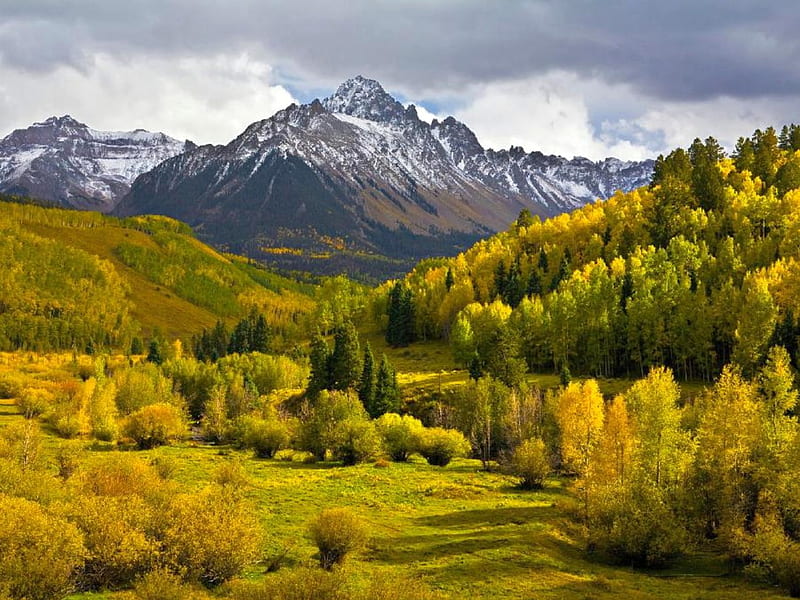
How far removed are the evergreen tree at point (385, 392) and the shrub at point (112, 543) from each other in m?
73.5

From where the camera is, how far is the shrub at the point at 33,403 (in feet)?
444

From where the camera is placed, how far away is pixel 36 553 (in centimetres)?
3531

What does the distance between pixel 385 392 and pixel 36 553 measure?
81585 mm

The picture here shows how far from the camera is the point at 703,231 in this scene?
14312cm

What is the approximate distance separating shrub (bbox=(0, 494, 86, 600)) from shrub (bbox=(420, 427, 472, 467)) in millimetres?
60521

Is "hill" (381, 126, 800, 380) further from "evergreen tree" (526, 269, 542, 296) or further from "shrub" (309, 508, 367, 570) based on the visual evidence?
"shrub" (309, 508, 367, 570)

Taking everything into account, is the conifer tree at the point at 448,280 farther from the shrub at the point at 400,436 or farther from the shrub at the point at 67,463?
the shrub at the point at 67,463

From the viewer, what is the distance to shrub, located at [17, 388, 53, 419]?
13525cm

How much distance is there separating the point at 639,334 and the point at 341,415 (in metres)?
54.5

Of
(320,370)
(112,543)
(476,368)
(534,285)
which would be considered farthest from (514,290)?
(112,543)

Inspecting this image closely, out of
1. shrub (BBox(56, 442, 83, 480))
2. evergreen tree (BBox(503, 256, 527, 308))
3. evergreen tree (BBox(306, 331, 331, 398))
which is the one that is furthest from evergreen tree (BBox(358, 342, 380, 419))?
shrub (BBox(56, 442, 83, 480))

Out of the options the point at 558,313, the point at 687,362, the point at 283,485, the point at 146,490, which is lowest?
the point at 283,485

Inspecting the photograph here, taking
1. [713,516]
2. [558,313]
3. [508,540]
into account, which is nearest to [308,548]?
[508,540]

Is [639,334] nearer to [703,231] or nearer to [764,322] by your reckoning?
[764,322]
